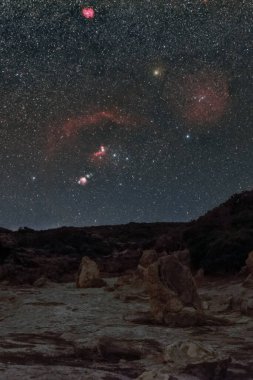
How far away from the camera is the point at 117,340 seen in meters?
9.79

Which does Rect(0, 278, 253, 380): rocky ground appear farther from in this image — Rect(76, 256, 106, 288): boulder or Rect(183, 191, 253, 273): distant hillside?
Rect(183, 191, 253, 273): distant hillside

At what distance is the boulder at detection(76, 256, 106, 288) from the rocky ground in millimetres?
2661

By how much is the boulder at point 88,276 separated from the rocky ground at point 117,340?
2.66 metres

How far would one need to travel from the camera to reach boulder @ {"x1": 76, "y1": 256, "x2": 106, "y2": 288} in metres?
22.2

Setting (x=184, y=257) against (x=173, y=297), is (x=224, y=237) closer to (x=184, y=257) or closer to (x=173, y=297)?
(x=184, y=257)

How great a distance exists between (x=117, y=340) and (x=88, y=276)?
1284 centimetres

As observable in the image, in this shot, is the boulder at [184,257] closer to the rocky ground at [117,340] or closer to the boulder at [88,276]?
the boulder at [88,276]

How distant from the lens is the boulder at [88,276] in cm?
2219

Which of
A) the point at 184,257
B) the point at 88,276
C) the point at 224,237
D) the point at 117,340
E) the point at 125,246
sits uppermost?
the point at 125,246

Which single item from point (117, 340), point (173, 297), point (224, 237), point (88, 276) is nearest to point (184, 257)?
point (224, 237)

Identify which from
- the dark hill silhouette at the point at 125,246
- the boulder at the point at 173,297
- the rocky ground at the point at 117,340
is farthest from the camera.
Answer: the dark hill silhouette at the point at 125,246

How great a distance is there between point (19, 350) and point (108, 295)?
31.9 ft

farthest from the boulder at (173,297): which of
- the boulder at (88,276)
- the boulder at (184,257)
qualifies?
the boulder at (184,257)

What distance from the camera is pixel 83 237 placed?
44188mm
